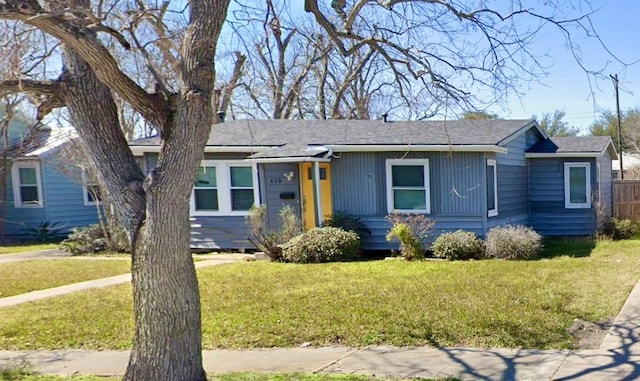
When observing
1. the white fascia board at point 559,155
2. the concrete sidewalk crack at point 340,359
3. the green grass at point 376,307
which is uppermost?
the white fascia board at point 559,155

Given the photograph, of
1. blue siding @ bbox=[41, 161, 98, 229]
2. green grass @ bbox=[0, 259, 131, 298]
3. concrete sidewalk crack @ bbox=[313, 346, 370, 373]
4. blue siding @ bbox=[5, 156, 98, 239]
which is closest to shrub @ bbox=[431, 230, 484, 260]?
concrete sidewalk crack @ bbox=[313, 346, 370, 373]

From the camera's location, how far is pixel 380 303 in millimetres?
8164

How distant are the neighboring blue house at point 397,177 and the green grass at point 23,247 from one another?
17.4 ft

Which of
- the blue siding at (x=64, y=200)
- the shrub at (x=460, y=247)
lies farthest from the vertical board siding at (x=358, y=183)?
the blue siding at (x=64, y=200)

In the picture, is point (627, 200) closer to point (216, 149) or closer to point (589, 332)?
point (216, 149)

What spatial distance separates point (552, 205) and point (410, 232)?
6.05 meters

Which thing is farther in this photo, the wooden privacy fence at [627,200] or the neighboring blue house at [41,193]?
the neighboring blue house at [41,193]

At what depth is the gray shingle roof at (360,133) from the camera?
14359 mm

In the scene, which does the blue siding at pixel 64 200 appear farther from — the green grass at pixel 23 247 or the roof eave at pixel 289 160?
the roof eave at pixel 289 160

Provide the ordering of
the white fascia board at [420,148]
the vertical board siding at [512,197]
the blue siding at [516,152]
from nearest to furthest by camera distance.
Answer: the white fascia board at [420,148], the vertical board siding at [512,197], the blue siding at [516,152]

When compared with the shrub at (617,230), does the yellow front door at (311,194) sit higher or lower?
higher

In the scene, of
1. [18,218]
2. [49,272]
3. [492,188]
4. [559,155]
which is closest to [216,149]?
[49,272]

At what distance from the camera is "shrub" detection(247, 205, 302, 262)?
13.8 metres

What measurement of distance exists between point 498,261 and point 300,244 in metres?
4.51
